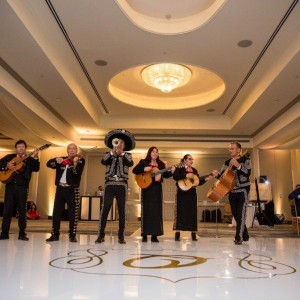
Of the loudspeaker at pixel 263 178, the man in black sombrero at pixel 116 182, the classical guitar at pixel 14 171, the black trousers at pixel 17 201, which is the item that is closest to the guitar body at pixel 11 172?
the classical guitar at pixel 14 171

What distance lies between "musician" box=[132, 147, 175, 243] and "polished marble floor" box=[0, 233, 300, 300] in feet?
1.65

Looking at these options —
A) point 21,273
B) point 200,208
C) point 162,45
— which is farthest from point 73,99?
point 200,208

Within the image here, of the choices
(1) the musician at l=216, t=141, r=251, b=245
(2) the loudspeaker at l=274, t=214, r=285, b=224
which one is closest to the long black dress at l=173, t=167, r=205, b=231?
(1) the musician at l=216, t=141, r=251, b=245

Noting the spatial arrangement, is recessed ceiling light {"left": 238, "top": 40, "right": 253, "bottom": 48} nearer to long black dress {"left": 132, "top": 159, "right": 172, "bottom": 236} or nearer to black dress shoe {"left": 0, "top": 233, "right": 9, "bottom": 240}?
long black dress {"left": 132, "top": 159, "right": 172, "bottom": 236}

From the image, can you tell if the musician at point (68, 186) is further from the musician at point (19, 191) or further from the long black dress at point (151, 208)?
the long black dress at point (151, 208)

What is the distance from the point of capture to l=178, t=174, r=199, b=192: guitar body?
4566mm

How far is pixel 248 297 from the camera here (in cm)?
190

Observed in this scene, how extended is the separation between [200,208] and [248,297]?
37.4 feet

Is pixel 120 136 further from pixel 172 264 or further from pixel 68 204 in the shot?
pixel 172 264

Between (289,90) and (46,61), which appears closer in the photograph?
(46,61)

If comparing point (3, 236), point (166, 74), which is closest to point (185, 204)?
point (3, 236)

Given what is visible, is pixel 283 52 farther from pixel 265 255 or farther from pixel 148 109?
pixel 148 109

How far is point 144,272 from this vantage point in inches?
97.7

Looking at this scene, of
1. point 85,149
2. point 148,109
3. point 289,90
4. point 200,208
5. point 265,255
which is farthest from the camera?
point 200,208
